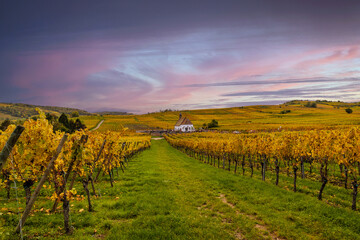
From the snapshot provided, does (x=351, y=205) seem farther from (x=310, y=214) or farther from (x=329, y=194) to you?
(x=310, y=214)

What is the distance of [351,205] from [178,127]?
4035 inches

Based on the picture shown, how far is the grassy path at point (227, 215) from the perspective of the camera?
23.8 feet

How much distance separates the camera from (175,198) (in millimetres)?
10820

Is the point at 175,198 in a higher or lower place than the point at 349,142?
lower

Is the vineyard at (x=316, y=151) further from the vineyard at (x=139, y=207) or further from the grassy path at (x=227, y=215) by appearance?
the grassy path at (x=227, y=215)

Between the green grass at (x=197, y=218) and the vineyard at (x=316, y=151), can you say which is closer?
the green grass at (x=197, y=218)

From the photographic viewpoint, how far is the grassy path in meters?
7.25

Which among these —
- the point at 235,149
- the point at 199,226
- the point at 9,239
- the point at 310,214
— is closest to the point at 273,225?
the point at 310,214

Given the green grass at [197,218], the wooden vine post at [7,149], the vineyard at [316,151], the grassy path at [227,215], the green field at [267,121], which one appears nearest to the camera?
the wooden vine post at [7,149]

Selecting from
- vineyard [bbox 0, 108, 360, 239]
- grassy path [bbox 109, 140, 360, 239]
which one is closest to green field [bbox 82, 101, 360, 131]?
vineyard [bbox 0, 108, 360, 239]

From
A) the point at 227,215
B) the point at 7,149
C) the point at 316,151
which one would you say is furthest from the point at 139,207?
the point at 316,151

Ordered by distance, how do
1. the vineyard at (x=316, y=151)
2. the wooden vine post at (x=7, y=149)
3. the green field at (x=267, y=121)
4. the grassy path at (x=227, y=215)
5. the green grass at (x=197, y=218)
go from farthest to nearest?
the green field at (x=267, y=121), the vineyard at (x=316, y=151), the grassy path at (x=227, y=215), the green grass at (x=197, y=218), the wooden vine post at (x=7, y=149)

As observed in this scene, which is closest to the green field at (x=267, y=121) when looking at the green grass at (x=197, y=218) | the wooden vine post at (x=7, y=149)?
the green grass at (x=197, y=218)

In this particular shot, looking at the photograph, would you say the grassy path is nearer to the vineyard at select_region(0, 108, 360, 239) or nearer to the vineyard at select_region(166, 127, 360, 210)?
the vineyard at select_region(0, 108, 360, 239)
